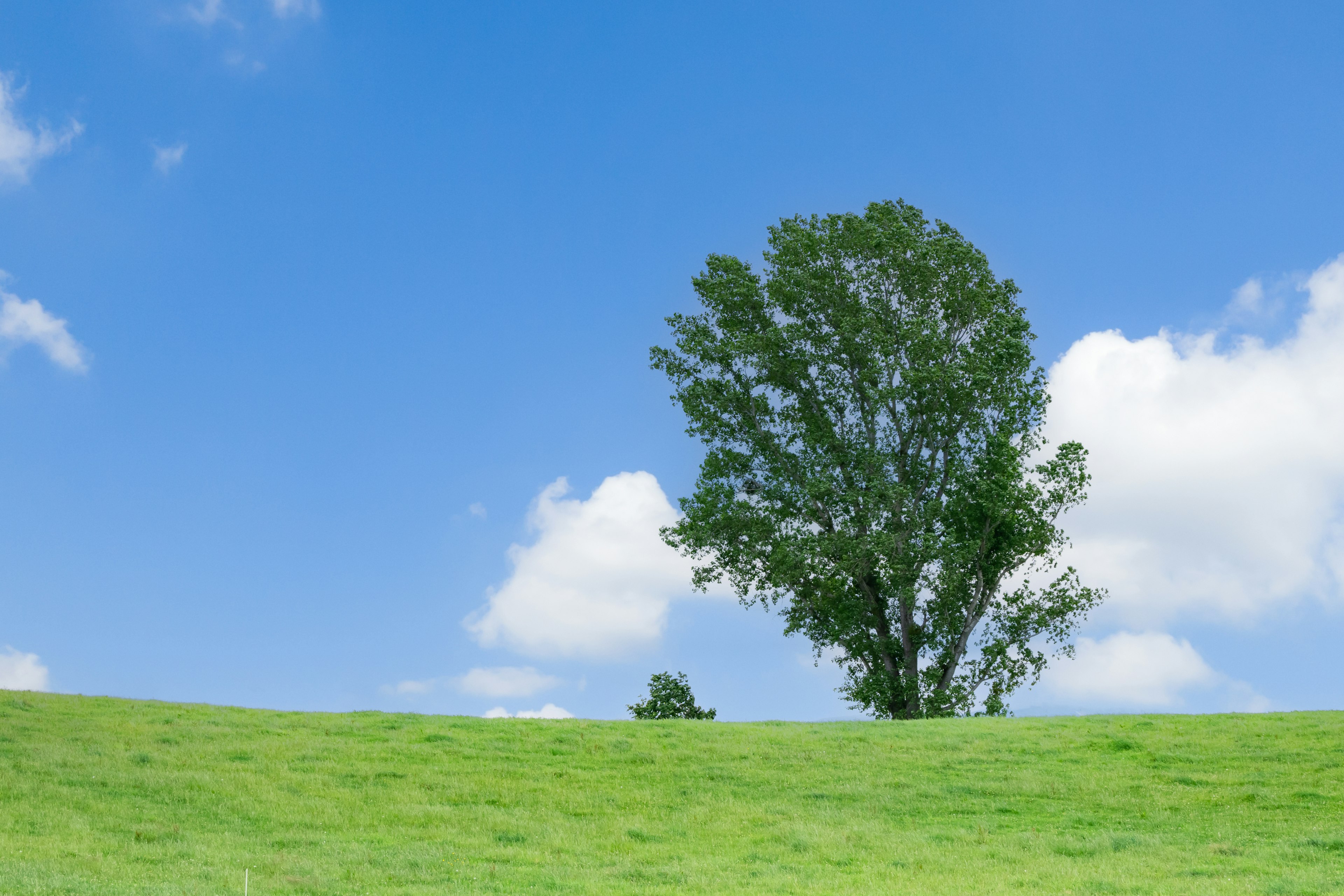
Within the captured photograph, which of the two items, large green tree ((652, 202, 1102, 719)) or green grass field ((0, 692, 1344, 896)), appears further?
large green tree ((652, 202, 1102, 719))

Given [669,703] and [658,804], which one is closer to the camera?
[658,804]

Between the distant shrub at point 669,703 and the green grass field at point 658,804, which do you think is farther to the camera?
the distant shrub at point 669,703

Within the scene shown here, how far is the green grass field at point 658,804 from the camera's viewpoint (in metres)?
15.7

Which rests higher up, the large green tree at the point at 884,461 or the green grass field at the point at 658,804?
the large green tree at the point at 884,461

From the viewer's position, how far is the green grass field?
15.7 meters

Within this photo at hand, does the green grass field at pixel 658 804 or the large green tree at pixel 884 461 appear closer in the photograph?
the green grass field at pixel 658 804

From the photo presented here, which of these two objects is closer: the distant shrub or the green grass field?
the green grass field

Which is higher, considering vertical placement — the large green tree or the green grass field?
the large green tree

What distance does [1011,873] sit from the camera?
16.2 m

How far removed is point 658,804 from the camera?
2072 cm

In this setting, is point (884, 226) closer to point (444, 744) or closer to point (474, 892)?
point (444, 744)

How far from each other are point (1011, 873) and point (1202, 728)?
1412 cm

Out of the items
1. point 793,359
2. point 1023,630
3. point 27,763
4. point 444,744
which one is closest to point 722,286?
point 793,359

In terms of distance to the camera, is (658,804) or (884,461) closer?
(658,804)
